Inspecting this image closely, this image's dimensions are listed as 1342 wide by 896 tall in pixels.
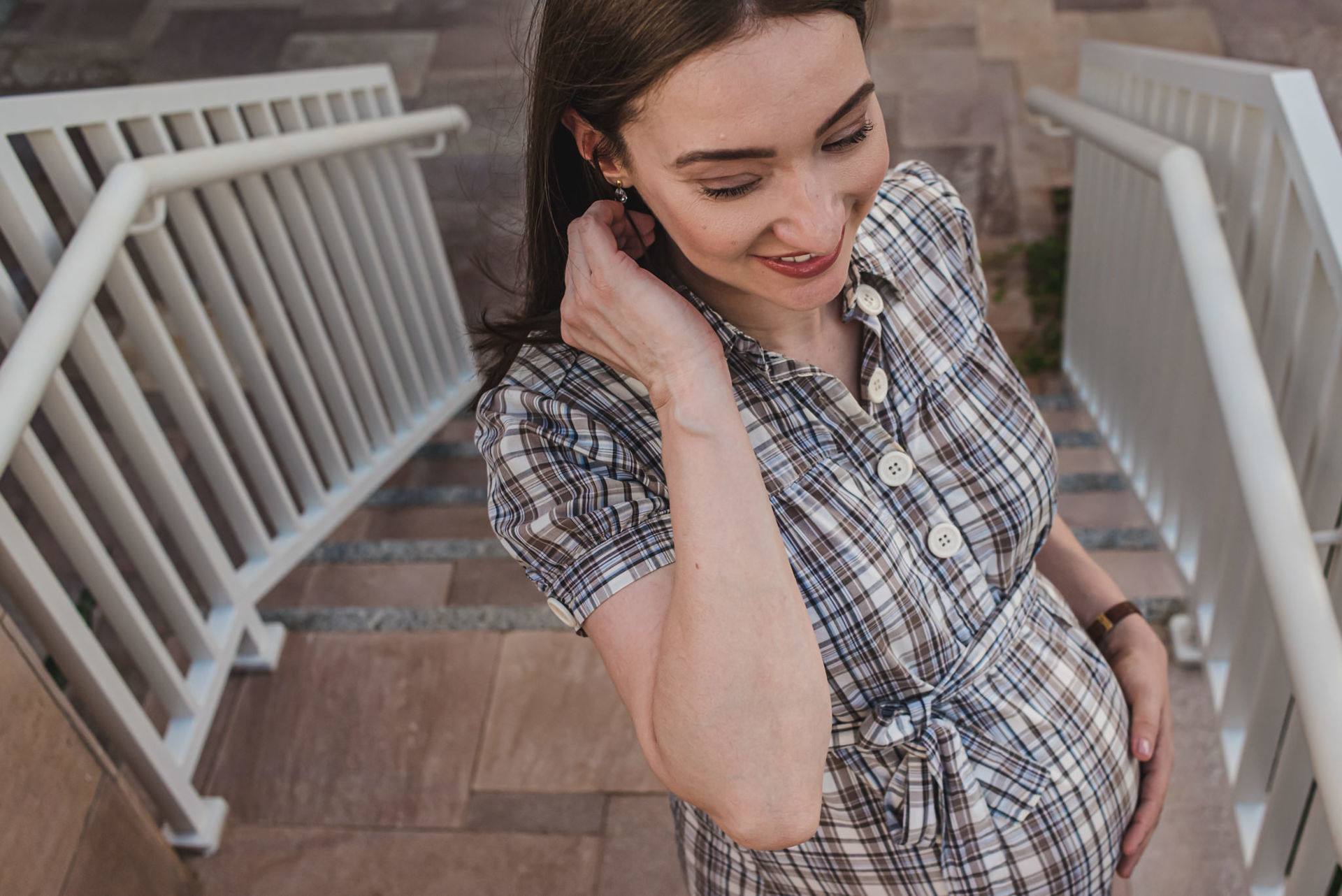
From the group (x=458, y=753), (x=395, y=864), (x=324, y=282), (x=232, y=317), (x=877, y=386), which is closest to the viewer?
(x=877, y=386)

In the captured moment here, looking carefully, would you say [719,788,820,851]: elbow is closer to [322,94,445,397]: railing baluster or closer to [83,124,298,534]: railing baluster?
[83,124,298,534]: railing baluster

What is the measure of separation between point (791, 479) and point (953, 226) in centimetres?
47

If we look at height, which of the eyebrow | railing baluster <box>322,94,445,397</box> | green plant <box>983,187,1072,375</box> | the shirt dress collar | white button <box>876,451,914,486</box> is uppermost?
the eyebrow

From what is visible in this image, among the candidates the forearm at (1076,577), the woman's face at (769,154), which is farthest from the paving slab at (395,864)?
the woman's face at (769,154)

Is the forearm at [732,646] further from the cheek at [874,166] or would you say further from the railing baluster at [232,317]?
the railing baluster at [232,317]

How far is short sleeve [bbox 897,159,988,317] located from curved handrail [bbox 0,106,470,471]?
123cm

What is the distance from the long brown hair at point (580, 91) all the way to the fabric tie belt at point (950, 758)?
53 centimetres

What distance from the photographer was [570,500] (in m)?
0.98

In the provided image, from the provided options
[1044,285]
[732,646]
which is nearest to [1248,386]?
[732,646]

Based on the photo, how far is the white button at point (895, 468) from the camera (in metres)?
1.10

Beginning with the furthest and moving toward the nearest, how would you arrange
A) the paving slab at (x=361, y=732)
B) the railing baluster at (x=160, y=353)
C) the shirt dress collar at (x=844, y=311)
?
the paving slab at (x=361, y=732) → the railing baluster at (x=160, y=353) → the shirt dress collar at (x=844, y=311)

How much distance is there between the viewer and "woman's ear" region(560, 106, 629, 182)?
102 cm

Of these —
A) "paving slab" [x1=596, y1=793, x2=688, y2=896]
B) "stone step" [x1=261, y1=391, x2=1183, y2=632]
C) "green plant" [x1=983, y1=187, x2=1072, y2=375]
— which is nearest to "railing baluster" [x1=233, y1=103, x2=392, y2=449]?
"stone step" [x1=261, y1=391, x2=1183, y2=632]

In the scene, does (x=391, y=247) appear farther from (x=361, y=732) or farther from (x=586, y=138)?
(x=586, y=138)
